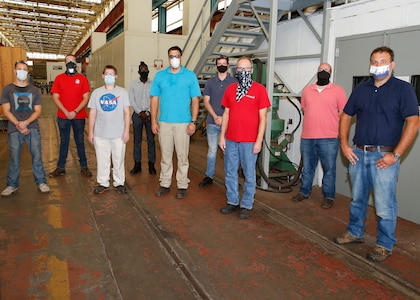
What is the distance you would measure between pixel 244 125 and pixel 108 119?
1.86 metres

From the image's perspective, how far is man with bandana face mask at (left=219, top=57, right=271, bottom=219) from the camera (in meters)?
3.93

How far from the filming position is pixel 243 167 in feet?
13.6

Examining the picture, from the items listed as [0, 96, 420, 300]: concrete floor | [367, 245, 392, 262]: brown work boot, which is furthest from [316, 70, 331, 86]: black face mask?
[367, 245, 392, 262]: brown work boot

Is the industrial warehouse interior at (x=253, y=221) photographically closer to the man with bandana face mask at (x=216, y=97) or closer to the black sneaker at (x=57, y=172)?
the black sneaker at (x=57, y=172)

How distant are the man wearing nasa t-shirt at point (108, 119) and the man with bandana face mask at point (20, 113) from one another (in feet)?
2.27

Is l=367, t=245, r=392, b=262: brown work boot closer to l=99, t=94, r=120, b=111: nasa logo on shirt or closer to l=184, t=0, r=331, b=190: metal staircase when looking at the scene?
l=184, t=0, r=331, b=190: metal staircase

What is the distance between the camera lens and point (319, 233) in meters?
3.79

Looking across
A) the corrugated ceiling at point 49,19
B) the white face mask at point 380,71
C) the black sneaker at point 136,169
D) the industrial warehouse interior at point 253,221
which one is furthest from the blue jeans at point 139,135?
the corrugated ceiling at point 49,19

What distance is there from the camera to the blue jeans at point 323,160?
458 cm

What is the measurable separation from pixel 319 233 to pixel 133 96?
144 inches

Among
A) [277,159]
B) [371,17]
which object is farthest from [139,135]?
[371,17]

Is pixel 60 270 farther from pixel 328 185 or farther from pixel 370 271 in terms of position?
pixel 328 185

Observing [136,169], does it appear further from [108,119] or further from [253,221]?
[253,221]

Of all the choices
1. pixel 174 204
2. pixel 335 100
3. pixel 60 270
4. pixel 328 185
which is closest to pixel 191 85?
pixel 174 204
